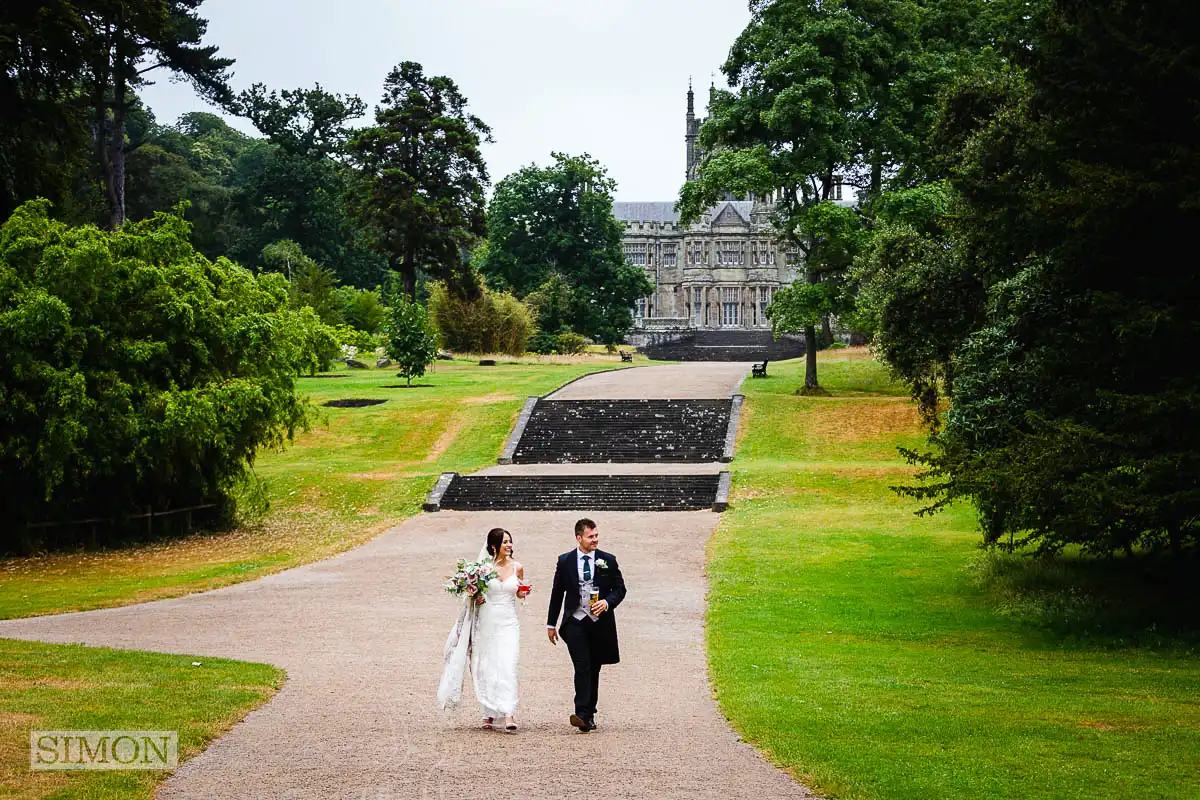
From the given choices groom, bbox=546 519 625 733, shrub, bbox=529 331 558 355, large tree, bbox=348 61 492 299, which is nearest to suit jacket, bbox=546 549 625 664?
groom, bbox=546 519 625 733

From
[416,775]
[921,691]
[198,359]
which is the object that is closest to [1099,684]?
[921,691]

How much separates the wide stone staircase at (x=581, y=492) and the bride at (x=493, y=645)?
19856 mm

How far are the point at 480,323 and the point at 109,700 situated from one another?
190 ft

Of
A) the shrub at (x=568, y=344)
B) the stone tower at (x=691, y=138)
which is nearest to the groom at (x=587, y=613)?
the shrub at (x=568, y=344)

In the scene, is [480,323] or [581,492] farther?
[480,323]

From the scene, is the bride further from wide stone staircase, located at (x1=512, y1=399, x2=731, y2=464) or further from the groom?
wide stone staircase, located at (x1=512, y1=399, x2=731, y2=464)

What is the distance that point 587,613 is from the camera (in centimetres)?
1069

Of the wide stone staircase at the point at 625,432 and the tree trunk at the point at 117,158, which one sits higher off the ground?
the tree trunk at the point at 117,158

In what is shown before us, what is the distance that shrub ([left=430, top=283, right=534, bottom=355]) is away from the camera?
225 feet

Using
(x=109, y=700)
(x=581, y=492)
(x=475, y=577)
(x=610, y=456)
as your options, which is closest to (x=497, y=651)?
(x=475, y=577)

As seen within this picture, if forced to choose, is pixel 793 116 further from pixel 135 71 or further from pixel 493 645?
pixel 493 645

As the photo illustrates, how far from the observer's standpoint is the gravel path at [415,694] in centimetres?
897

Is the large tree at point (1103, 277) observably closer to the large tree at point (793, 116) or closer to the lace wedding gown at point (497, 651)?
the lace wedding gown at point (497, 651)

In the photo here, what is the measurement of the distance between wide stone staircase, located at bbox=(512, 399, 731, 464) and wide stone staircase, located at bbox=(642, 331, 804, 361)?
117ft
